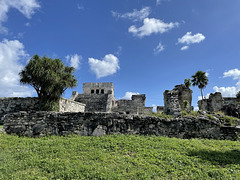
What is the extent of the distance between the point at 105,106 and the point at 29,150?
50.3 feet

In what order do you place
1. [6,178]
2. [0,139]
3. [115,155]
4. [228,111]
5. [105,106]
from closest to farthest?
[6,178] → [115,155] → [0,139] → [228,111] → [105,106]

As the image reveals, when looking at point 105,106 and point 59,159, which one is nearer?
point 59,159

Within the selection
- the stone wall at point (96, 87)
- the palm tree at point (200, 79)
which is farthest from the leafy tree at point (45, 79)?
the palm tree at point (200, 79)

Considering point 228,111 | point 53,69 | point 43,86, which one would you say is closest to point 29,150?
point 43,86

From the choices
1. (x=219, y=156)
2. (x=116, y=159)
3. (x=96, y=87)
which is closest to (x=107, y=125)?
(x=116, y=159)

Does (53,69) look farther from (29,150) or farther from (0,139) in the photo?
(29,150)

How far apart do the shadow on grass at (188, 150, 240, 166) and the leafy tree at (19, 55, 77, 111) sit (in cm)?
1028

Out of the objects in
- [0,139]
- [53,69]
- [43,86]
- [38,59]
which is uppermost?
[38,59]

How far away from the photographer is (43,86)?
10953mm

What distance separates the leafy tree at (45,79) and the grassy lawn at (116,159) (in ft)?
19.5

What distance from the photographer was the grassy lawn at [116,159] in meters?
3.12

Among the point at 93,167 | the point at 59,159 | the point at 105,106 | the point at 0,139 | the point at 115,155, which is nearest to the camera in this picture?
the point at 93,167

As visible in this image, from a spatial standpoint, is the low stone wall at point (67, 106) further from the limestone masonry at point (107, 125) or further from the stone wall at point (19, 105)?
the limestone masonry at point (107, 125)

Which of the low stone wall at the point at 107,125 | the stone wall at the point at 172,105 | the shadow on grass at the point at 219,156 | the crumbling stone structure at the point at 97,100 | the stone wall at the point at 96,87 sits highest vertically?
the stone wall at the point at 96,87
